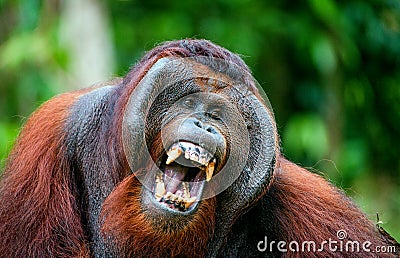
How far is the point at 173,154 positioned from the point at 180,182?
14 centimetres

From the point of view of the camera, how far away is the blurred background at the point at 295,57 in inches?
299

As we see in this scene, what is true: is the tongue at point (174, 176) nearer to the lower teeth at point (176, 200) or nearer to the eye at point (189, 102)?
the lower teeth at point (176, 200)

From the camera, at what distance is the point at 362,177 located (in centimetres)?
860

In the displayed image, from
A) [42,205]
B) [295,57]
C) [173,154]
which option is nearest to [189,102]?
[173,154]

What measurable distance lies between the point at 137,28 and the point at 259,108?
6018 mm

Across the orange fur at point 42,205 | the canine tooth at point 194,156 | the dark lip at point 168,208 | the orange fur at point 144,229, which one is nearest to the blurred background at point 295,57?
the orange fur at point 42,205

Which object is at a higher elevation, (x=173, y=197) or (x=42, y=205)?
(x=173, y=197)

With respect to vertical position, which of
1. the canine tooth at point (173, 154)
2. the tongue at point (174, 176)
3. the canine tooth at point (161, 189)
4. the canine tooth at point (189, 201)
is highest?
the canine tooth at point (173, 154)

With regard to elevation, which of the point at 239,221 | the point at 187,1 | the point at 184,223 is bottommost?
the point at 187,1

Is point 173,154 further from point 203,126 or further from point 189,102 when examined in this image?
point 189,102

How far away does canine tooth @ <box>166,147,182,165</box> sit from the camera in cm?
352

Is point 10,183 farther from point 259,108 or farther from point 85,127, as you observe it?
point 259,108

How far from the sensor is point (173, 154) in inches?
139

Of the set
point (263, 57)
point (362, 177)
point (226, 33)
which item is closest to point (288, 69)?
point (263, 57)
